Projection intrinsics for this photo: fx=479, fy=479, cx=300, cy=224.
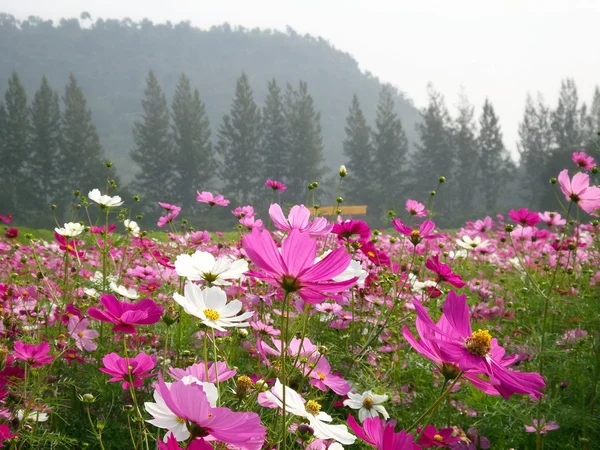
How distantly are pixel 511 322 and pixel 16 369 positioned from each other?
175cm

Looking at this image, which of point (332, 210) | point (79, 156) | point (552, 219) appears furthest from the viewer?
point (79, 156)

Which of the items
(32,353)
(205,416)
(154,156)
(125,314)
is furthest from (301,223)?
(154,156)

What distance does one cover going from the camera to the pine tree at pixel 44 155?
26797mm

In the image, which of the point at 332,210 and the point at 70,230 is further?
the point at 332,210

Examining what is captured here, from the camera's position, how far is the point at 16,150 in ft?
89.1

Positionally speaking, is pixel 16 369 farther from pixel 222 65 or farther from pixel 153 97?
pixel 222 65

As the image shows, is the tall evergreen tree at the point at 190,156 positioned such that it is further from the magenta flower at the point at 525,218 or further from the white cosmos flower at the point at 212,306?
the white cosmos flower at the point at 212,306

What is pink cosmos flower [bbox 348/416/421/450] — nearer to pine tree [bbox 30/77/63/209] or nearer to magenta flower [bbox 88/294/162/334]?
magenta flower [bbox 88/294/162/334]

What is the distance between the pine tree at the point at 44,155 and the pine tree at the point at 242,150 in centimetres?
979

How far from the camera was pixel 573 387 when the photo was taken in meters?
1.62

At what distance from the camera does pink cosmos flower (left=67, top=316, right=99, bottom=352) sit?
54.4 inches

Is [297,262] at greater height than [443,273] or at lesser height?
greater

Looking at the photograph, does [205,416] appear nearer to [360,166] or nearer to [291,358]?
[291,358]

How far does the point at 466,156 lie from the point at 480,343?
3300cm
